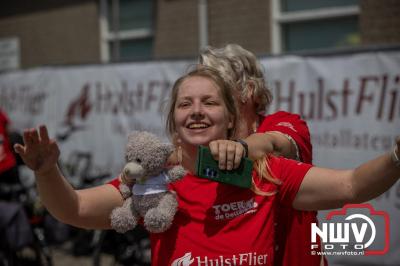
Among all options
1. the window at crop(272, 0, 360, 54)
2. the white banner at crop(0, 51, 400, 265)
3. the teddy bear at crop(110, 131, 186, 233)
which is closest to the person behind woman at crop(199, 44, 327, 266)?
the teddy bear at crop(110, 131, 186, 233)

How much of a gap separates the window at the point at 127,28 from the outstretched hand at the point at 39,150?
7.40 m

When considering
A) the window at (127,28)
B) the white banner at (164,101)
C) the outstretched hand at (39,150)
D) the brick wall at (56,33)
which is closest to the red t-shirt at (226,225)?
the outstretched hand at (39,150)

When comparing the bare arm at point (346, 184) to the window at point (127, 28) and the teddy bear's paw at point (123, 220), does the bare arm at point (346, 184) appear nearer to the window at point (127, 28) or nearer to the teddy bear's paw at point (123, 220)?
the teddy bear's paw at point (123, 220)

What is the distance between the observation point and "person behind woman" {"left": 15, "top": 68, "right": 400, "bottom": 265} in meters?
2.10

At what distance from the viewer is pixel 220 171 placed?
82.8 inches

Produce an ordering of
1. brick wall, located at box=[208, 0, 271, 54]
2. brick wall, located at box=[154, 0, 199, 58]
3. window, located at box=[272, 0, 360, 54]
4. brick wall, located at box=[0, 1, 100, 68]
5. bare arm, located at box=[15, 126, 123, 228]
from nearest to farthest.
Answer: bare arm, located at box=[15, 126, 123, 228] → window, located at box=[272, 0, 360, 54] → brick wall, located at box=[208, 0, 271, 54] → brick wall, located at box=[154, 0, 199, 58] → brick wall, located at box=[0, 1, 100, 68]

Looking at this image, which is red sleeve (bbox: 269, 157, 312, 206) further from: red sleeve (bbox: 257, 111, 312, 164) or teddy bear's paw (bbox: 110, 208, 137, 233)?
teddy bear's paw (bbox: 110, 208, 137, 233)

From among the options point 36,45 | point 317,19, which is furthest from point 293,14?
point 36,45

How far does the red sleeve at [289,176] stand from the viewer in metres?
2.21

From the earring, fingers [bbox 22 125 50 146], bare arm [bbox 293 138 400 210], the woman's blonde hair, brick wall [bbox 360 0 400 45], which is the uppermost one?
brick wall [bbox 360 0 400 45]

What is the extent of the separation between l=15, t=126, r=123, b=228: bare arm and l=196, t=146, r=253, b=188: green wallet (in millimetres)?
424

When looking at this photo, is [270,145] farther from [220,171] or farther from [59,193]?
[59,193]

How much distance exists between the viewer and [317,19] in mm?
7613

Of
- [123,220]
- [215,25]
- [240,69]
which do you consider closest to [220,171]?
[123,220]
